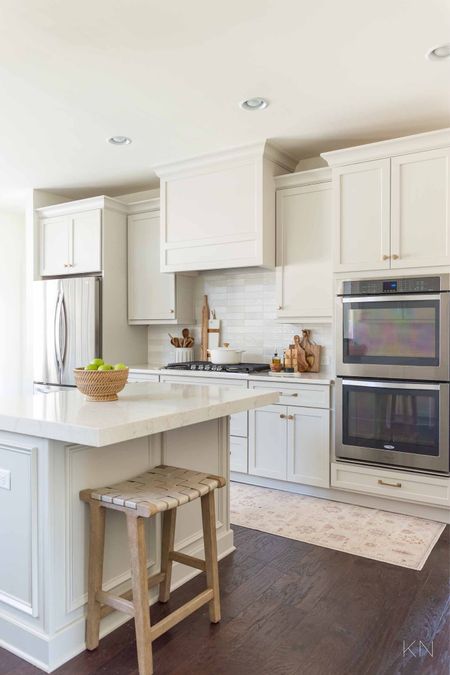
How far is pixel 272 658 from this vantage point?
181 centimetres

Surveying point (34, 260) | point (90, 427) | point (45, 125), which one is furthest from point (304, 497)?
point (34, 260)

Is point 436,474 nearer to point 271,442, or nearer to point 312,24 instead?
point 271,442

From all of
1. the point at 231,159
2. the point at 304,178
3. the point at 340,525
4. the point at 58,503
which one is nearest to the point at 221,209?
the point at 231,159

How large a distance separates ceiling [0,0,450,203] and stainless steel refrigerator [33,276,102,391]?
3.91ft

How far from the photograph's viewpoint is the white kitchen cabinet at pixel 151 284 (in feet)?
15.2

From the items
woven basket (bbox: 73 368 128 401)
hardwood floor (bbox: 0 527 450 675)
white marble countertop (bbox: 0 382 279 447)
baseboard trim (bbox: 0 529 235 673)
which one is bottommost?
hardwood floor (bbox: 0 527 450 675)

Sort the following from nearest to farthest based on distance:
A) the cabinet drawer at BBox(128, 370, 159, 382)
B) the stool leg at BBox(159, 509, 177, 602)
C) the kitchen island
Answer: the kitchen island
the stool leg at BBox(159, 509, 177, 602)
the cabinet drawer at BBox(128, 370, 159, 382)

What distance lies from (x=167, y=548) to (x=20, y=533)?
24.6 inches

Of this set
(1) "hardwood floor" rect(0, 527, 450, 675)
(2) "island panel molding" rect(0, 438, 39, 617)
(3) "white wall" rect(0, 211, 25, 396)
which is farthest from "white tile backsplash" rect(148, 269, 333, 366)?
(2) "island panel molding" rect(0, 438, 39, 617)

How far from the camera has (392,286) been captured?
3244 mm

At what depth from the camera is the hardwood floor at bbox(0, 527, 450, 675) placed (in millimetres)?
1777

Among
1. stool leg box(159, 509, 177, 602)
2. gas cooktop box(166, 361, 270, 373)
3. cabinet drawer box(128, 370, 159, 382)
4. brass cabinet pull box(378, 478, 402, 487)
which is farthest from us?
cabinet drawer box(128, 370, 159, 382)

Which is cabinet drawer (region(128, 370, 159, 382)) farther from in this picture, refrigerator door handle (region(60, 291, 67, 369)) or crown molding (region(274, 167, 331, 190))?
crown molding (region(274, 167, 331, 190))

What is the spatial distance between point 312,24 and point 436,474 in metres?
2.62
